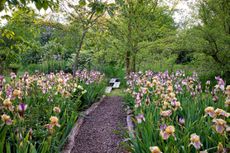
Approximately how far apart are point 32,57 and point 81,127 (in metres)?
12.7

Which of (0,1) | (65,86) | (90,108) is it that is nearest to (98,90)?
(90,108)

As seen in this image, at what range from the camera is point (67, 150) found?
141 inches

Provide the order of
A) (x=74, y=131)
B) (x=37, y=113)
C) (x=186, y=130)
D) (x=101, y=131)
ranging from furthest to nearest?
1. (x=101, y=131)
2. (x=74, y=131)
3. (x=37, y=113)
4. (x=186, y=130)

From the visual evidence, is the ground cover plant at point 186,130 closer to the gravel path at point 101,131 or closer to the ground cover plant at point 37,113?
the gravel path at point 101,131

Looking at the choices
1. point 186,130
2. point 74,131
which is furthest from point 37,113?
point 186,130

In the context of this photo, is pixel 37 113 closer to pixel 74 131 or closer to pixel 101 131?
pixel 74 131

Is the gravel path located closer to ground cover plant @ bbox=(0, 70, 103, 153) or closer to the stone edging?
the stone edging

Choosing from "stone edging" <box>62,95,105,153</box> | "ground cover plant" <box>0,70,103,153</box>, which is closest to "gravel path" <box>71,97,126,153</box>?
"stone edging" <box>62,95,105,153</box>

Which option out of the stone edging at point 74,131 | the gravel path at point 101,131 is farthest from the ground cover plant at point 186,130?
the stone edging at point 74,131

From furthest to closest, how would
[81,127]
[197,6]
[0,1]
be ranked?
[197,6], [81,127], [0,1]

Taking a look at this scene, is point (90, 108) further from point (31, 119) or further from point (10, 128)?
point (10, 128)

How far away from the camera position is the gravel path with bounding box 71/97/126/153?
3.82 metres

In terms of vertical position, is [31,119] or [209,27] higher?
[209,27]

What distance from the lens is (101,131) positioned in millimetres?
4617
